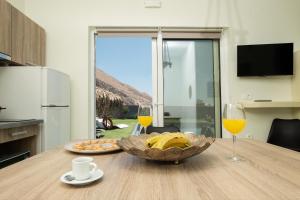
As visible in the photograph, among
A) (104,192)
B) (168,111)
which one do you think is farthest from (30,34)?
(104,192)

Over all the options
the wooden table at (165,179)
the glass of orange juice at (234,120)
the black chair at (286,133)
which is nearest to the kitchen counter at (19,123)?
the wooden table at (165,179)

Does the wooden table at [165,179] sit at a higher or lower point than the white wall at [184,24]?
lower

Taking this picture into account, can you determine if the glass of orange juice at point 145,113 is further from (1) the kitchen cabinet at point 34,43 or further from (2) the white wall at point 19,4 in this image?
(2) the white wall at point 19,4

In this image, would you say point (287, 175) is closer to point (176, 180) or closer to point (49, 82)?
point (176, 180)

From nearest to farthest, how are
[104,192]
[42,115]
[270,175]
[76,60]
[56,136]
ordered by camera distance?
1. [104,192]
2. [270,175]
3. [42,115]
4. [56,136]
5. [76,60]

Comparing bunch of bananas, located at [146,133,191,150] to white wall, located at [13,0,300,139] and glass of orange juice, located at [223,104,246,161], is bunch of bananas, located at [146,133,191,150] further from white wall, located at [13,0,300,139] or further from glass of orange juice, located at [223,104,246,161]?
white wall, located at [13,0,300,139]

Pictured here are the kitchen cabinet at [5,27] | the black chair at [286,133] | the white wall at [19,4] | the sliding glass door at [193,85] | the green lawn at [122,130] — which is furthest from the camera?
the green lawn at [122,130]

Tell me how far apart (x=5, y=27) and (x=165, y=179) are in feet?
7.32

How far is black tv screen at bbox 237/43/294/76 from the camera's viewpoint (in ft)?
10.2

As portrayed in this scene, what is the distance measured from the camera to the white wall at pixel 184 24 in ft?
10.2

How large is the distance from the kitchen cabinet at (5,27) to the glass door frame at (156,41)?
1.08m

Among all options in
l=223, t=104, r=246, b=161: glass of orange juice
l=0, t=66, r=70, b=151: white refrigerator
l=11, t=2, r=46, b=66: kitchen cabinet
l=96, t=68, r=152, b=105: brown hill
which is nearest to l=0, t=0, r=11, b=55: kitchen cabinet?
l=11, t=2, r=46, b=66: kitchen cabinet

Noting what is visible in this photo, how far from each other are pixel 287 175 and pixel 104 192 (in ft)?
1.77

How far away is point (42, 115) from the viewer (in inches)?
93.6
